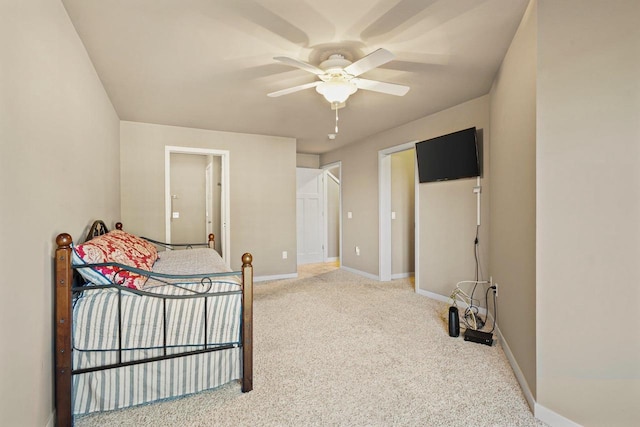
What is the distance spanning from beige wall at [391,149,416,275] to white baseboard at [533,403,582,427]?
3.34 meters

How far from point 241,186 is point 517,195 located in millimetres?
3799

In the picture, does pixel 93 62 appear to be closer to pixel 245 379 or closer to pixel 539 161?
pixel 245 379

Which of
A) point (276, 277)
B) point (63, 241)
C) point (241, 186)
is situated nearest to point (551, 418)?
point (63, 241)

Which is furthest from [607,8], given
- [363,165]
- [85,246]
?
[363,165]

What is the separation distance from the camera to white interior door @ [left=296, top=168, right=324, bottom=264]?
260 inches

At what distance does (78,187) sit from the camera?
217 centimetres

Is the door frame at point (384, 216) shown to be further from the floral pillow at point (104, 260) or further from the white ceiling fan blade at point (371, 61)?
the floral pillow at point (104, 260)

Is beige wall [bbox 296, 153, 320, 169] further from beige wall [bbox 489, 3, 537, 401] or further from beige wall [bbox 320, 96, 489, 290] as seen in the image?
beige wall [bbox 489, 3, 537, 401]

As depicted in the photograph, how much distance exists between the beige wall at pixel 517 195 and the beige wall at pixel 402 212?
2.23 m

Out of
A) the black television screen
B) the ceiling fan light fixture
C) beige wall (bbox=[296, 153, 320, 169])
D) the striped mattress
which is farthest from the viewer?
beige wall (bbox=[296, 153, 320, 169])

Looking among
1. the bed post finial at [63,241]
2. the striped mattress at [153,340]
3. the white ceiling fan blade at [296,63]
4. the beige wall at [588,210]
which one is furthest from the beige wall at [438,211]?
the bed post finial at [63,241]

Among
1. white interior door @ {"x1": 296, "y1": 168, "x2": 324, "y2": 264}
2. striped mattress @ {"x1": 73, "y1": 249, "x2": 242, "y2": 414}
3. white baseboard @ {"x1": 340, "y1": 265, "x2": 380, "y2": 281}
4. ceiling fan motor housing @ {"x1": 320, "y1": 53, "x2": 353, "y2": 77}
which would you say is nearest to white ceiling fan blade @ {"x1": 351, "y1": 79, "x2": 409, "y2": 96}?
ceiling fan motor housing @ {"x1": 320, "y1": 53, "x2": 353, "y2": 77}

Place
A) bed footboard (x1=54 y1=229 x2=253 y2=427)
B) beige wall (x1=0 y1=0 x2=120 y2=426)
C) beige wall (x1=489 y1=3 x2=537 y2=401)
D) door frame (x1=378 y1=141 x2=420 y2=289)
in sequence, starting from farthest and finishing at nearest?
door frame (x1=378 y1=141 x2=420 y2=289) < beige wall (x1=489 y1=3 x2=537 y2=401) < bed footboard (x1=54 y1=229 x2=253 y2=427) < beige wall (x1=0 y1=0 x2=120 y2=426)

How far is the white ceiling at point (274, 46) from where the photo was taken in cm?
188
